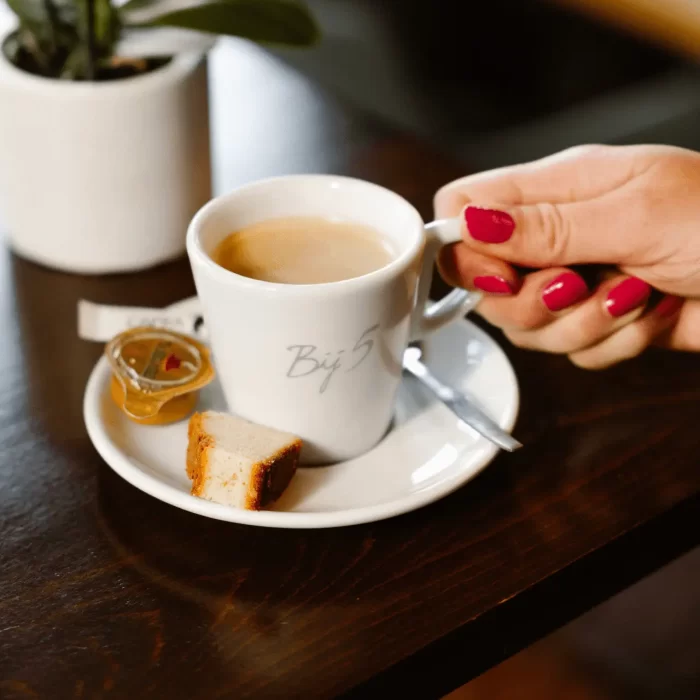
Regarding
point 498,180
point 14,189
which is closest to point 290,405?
point 498,180

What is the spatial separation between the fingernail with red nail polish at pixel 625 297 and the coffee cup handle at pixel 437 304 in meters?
0.11

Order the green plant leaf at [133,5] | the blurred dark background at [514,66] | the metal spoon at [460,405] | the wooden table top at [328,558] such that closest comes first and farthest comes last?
the wooden table top at [328,558] → the metal spoon at [460,405] → the green plant leaf at [133,5] → the blurred dark background at [514,66]

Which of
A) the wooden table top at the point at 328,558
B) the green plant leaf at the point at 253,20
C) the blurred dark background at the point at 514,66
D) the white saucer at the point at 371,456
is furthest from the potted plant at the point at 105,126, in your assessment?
the blurred dark background at the point at 514,66

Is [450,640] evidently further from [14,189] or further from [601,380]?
[14,189]

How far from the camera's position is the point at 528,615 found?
0.63 m

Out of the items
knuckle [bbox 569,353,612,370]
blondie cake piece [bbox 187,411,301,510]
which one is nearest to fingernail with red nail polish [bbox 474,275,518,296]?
knuckle [bbox 569,353,612,370]

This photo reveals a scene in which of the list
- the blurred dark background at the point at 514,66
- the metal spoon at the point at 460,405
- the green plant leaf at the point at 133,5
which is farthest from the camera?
the blurred dark background at the point at 514,66

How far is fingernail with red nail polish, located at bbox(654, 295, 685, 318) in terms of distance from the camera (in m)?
0.81

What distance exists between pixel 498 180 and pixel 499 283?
0.10 m

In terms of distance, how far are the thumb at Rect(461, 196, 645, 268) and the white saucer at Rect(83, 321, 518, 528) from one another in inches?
3.7

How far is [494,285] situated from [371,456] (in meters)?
0.17

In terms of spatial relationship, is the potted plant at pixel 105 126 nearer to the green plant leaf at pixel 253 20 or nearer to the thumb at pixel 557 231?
the green plant leaf at pixel 253 20

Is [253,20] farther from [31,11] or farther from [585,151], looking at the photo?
[585,151]

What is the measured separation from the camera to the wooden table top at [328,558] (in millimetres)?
562
